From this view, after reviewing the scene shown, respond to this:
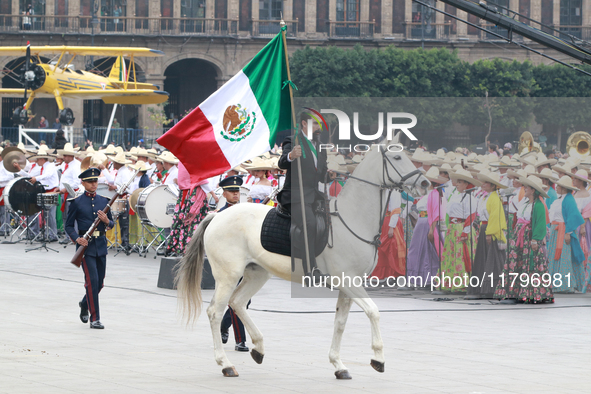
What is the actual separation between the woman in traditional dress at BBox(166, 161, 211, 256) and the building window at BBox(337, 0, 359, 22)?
47.5 m

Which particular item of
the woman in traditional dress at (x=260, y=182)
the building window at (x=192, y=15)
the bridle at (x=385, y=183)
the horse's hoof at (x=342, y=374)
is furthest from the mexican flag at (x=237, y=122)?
the building window at (x=192, y=15)

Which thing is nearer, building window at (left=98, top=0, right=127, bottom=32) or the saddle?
the saddle

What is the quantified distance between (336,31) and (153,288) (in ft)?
160

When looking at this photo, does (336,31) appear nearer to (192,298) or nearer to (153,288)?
(153,288)

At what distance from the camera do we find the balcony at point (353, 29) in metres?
60.7

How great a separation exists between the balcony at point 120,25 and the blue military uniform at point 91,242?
153ft

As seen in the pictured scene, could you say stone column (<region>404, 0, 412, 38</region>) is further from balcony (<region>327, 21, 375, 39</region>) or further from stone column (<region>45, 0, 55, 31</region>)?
stone column (<region>45, 0, 55, 31</region>)

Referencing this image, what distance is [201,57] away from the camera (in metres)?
58.2

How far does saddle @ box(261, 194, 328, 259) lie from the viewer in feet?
26.2

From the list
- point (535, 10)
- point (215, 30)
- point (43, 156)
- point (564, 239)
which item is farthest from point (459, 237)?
point (535, 10)

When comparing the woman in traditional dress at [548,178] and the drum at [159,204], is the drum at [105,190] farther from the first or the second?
the woman in traditional dress at [548,178]

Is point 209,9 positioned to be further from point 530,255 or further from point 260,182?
point 530,255

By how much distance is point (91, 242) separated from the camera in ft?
34.0

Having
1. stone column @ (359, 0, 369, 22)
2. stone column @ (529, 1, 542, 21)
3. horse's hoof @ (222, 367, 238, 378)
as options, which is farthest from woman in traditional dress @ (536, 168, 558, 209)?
stone column @ (529, 1, 542, 21)
